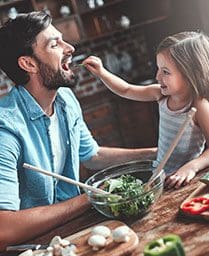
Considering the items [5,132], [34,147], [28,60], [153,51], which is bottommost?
[153,51]

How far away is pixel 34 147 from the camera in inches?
67.8

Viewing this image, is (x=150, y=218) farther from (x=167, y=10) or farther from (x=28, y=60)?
(x=167, y=10)

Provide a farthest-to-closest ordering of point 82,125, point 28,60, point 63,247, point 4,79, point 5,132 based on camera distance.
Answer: point 4,79
point 82,125
point 28,60
point 5,132
point 63,247

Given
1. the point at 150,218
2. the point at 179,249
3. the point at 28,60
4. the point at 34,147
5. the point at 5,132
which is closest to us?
the point at 179,249

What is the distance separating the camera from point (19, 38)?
1847mm

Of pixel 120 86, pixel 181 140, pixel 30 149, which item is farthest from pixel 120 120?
pixel 30 149

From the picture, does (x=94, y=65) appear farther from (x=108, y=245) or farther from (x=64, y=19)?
(x=64, y=19)

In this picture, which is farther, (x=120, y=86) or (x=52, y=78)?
(x=120, y=86)

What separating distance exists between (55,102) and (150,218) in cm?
85

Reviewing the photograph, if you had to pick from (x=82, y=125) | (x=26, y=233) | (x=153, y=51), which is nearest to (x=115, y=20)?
(x=153, y=51)

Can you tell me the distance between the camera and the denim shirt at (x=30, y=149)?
4.93 ft

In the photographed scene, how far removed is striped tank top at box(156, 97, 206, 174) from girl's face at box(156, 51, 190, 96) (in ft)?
0.25

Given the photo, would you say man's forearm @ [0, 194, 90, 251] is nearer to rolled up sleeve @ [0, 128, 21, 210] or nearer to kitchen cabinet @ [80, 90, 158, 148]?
rolled up sleeve @ [0, 128, 21, 210]

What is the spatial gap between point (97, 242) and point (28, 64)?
1.02 metres
